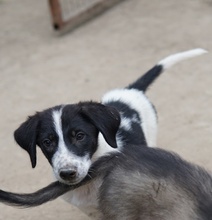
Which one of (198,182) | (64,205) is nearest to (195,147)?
(64,205)

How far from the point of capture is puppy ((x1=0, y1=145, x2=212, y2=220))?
11.2 ft

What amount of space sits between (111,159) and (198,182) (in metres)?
0.56

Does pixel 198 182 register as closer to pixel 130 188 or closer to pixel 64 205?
pixel 130 188

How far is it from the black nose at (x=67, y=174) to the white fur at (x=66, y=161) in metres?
0.02

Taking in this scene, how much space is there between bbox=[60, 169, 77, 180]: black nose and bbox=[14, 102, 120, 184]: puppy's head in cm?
2

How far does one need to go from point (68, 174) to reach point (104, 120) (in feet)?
1.55

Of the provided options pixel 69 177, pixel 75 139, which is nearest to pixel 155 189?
pixel 69 177

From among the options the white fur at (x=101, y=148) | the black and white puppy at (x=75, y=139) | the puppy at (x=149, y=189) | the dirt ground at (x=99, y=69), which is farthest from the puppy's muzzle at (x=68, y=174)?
the dirt ground at (x=99, y=69)

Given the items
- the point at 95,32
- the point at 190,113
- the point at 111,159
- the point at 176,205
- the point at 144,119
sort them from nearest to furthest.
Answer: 1. the point at 176,205
2. the point at 111,159
3. the point at 144,119
4. the point at 190,113
5. the point at 95,32

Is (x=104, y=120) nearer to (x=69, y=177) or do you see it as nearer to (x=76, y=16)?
(x=69, y=177)

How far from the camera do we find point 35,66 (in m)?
7.45

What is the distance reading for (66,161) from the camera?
4.00m

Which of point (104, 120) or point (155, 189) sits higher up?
point (155, 189)

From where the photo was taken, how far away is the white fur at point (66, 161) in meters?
3.96
